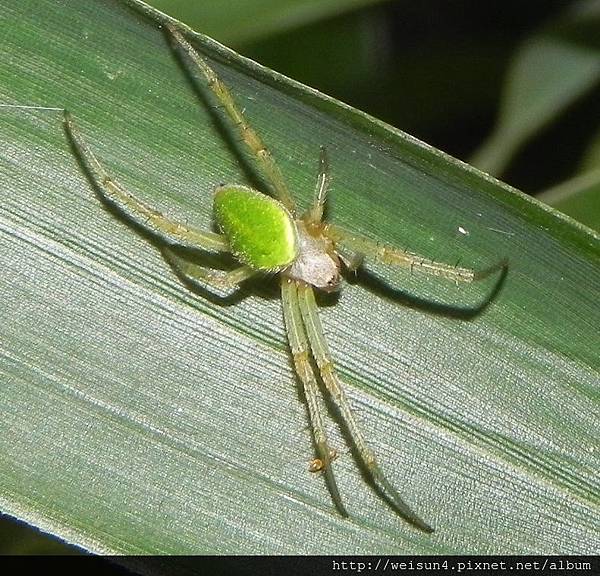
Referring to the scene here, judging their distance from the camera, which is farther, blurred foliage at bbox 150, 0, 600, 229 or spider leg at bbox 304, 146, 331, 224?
blurred foliage at bbox 150, 0, 600, 229

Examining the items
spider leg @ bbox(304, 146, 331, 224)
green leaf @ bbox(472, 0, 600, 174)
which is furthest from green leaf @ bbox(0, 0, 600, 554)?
green leaf @ bbox(472, 0, 600, 174)

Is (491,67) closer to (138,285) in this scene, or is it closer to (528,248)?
(528,248)

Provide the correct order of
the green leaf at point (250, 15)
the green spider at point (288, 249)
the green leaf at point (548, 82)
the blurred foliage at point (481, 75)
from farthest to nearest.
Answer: the green leaf at point (548, 82) < the blurred foliage at point (481, 75) < the green leaf at point (250, 15) < the green spider at point (288, 249)

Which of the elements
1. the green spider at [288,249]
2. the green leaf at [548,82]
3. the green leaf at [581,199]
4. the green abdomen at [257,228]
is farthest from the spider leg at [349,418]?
the green leaf at [548,82]

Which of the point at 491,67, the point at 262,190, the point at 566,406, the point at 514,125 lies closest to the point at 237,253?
the point at 262,190

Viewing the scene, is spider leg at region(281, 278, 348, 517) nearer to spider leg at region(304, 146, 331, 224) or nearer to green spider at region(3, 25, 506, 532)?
green spider at region(3, 25, 506, 532)

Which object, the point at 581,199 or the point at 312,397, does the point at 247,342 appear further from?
the point at 581,199

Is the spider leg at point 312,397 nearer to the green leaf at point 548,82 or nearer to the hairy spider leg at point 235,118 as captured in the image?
the hairy spider leg at point 235,118
